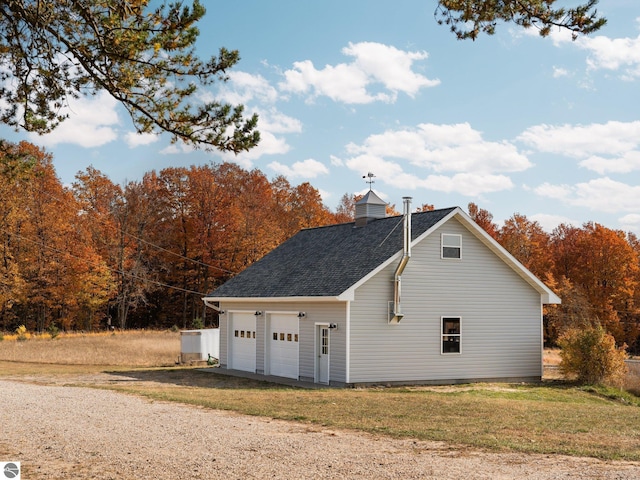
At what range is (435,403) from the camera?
16.5 m

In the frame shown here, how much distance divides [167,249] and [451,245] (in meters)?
32.3

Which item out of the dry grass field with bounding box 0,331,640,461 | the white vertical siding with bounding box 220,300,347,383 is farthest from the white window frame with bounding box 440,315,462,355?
the white vertical siding with bounding box 220,300,347,383

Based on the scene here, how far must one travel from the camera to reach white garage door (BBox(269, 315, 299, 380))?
23578 millimetres

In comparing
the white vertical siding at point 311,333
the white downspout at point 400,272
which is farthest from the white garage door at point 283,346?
the white downspout at point 400,272

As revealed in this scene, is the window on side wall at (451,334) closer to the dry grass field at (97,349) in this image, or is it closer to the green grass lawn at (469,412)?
the green grass lawn at (469,412)

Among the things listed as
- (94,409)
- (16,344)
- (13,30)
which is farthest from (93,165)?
(13,30)

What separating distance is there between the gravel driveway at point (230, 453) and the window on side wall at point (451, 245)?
36.3 feet

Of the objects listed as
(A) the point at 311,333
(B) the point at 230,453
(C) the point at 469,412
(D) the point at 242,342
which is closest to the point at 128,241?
(D) the point at 242,342

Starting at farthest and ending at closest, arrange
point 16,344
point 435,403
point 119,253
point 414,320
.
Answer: point 119,253 → point 16,344 → point 414,320 → point 435,403

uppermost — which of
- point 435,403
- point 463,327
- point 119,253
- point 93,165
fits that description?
point 93,165

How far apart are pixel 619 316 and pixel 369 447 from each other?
158 ft

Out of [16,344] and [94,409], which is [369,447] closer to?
[94,409]

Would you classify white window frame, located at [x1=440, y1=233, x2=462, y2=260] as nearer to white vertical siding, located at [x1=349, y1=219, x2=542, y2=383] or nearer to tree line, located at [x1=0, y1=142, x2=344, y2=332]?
white vertical siding, located at [x1=349, y1=219, x2=542, y2=383]

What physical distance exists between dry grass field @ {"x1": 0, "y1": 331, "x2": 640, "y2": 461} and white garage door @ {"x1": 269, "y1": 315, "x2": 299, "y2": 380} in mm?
1445
